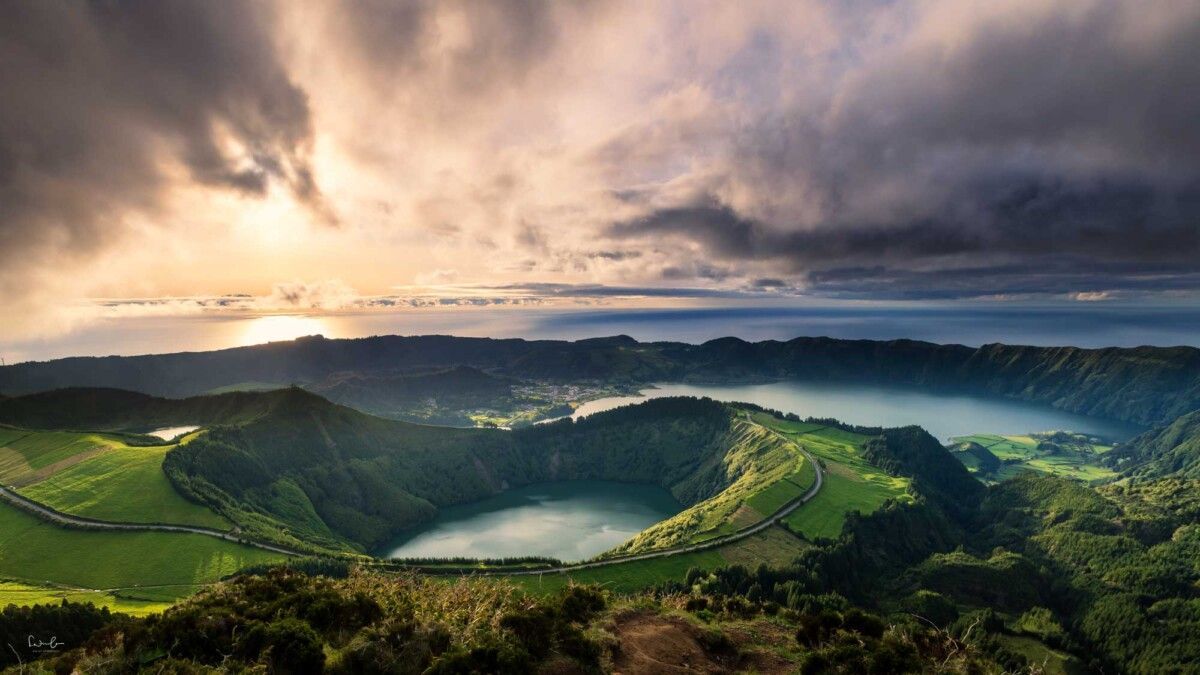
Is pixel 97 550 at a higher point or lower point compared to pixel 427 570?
higher

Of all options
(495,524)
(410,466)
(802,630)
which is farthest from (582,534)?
(802,630)

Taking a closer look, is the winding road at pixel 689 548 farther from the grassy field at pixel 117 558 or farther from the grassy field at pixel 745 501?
the grassy field at pixel 117 558

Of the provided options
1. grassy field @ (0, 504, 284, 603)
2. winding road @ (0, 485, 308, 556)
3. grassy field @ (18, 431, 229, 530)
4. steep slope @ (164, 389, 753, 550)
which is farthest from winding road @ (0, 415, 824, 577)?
steep slope @ (164, 389, 753, 550)

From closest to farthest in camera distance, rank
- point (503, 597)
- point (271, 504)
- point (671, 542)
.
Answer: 1. point (503, 597)
2. point (671, 542)
3. point (271, 504)

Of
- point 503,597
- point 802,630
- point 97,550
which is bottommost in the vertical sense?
point 97,550

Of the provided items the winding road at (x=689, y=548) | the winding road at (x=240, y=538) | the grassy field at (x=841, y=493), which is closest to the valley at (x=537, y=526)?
the winding road at (x=240, y=538)

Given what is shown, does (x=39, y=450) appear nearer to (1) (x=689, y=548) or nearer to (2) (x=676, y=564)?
(2) (x=676, y=564)

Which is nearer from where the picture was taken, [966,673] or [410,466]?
[966,673]

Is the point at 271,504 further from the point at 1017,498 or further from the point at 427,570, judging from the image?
the point at 1017,498
